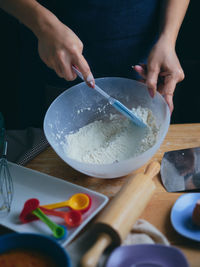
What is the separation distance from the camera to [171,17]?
1135 millimetres

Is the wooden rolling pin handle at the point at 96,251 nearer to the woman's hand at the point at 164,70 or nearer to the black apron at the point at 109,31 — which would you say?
the woman's hand at the point at 164,70

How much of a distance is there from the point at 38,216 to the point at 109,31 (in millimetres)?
741

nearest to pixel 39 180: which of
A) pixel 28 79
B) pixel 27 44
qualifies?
pixel 27 44

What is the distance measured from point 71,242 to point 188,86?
1.34 metres

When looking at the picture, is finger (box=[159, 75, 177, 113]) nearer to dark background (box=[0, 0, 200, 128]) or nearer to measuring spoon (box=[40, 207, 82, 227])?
measuring spoon (box=[40, 207, 82, 227])

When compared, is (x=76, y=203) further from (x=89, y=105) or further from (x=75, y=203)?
(x=89, y=105)

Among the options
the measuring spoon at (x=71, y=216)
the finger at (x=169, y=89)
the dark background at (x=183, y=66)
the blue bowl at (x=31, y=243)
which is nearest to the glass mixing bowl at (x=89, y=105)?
the finger at (x=169, y=89)

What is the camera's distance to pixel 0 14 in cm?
166

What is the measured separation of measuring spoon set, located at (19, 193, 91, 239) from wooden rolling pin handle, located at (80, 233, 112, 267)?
0.10 meters

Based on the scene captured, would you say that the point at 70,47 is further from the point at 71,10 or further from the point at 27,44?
the point at 27,44

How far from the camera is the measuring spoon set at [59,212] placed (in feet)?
2.39

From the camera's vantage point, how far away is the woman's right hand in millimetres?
910

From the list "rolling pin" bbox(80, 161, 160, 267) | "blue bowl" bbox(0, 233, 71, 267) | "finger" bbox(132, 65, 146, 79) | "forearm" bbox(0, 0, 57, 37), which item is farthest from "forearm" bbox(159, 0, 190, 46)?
"blue bowl" bbox(0, 233, 71, 267)

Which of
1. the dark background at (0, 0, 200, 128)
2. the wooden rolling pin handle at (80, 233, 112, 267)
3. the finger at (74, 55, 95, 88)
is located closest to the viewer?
the wooden rolling pin handle at (80, 233, 112, 267)
